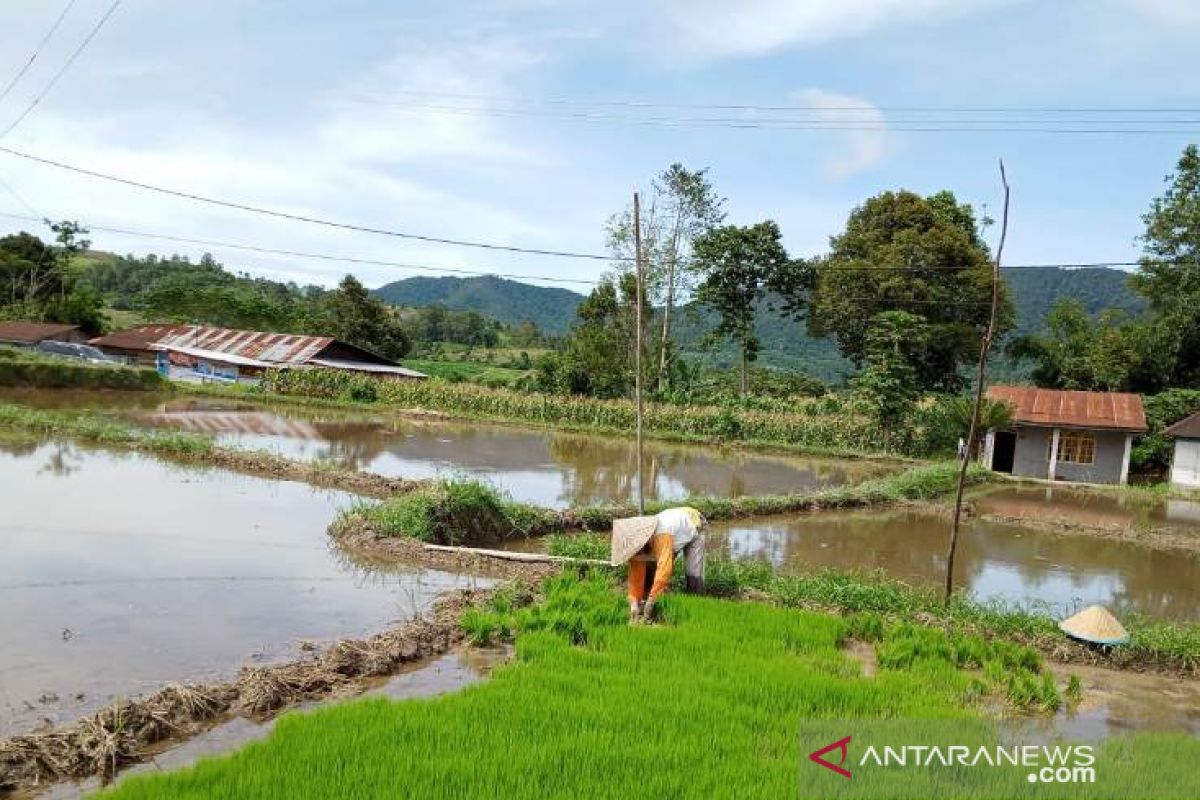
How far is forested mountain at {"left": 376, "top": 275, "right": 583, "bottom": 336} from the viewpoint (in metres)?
118

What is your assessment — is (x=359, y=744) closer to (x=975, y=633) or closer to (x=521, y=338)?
(x=975, y=633)

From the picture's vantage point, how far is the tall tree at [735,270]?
35688 mm

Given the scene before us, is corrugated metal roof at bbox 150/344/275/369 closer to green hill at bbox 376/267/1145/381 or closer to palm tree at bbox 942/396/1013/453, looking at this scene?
Result: green hill at bbox 376/267/1145/381

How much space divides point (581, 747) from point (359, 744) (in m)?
1.17

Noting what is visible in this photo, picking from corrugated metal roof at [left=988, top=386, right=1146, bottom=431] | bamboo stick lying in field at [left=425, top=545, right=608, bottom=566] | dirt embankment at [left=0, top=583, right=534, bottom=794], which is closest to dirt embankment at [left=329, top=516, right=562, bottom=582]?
bamboo stick lying in field at [left=425, top=545, right=608, bottom=566]

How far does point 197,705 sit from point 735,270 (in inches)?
1275

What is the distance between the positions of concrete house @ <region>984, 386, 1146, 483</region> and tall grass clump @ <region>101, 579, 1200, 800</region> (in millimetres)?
19706

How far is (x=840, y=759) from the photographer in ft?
15.6

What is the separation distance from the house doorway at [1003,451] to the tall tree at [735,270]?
38.0ft

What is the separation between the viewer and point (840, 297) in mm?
34781

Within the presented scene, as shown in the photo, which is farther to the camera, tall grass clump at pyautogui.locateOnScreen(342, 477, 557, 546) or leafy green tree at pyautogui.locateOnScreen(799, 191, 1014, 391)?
leafy green tree at pyautogui.locateOnScreen(799, 191, 1014, 391)

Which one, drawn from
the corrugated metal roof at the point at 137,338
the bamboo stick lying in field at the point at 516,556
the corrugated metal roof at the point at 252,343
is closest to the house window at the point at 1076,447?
the bamboo stick lying in field at the point at 516,556

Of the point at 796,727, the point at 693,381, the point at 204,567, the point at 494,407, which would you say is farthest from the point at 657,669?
the point at 693,381

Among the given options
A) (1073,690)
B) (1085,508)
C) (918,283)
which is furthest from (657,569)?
(918,283)
